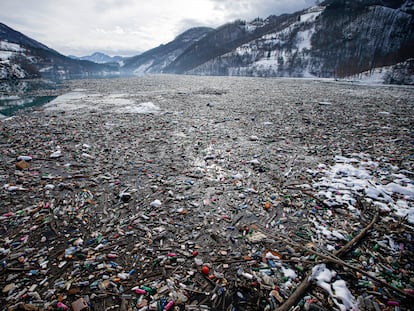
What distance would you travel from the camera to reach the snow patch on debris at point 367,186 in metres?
4.29

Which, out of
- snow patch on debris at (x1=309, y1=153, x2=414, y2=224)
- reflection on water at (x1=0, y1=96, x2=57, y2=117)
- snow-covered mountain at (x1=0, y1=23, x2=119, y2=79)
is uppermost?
snow-covered mountain at (x1=0, y1=23, x2=119, y2=79)

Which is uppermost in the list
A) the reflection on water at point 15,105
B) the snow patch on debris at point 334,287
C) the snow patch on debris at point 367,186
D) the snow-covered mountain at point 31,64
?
the snow-covered mountain at point 31,64

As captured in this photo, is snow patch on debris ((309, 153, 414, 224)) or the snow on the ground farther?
the snow on the ground

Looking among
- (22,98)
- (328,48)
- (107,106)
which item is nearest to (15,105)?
(22,98)

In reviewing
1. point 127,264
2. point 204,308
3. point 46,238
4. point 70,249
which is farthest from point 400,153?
point 46,238

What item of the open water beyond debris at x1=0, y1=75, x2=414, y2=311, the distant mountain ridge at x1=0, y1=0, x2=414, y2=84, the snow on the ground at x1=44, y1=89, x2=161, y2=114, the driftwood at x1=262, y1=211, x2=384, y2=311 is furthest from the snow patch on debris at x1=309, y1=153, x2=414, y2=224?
the distant mountain ridge at x1=0, y1=0, x2=414, y2=84

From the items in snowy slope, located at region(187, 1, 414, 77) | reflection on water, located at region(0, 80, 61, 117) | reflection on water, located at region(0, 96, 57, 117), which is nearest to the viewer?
reflection on water, located at region(0, 96, 57, 117)

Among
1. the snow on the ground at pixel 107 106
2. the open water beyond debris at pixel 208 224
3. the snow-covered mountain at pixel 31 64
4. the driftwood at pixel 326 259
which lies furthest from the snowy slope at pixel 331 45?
the snow-covered mountain at pixel 31 64

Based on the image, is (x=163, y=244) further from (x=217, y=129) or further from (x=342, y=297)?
(x=217, y=129)

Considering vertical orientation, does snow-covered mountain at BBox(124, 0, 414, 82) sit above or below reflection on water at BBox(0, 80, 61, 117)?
above

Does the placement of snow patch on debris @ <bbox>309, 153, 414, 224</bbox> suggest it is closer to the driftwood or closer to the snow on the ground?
the driftwood

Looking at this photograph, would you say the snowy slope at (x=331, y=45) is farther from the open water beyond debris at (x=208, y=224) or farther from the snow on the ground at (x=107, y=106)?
the open water beyond debris at (x=208, y=224)

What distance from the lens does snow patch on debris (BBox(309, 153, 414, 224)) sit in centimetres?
429

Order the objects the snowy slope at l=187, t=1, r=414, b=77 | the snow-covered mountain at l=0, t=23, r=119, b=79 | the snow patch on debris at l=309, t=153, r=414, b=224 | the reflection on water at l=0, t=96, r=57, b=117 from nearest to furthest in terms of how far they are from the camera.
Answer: the snow patch on debris at l=309, t=153, r=414, b=224
the reflection on water at l=0, t=96, r=57, b=117
the snow-covered mountain at l=0, t=23, r=119, b=79
the snowy slope at l=187, t=1, r=414, b=77
